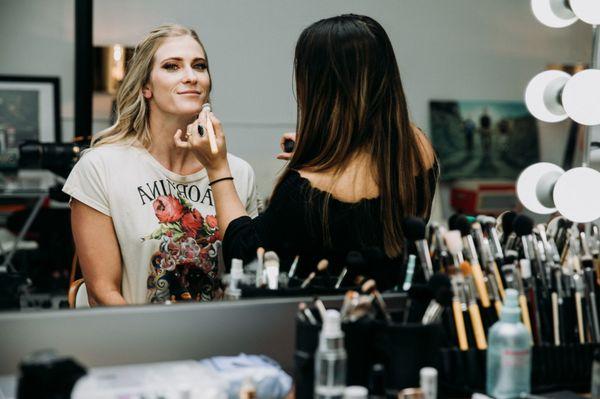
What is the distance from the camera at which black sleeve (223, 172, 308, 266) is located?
1.00 m

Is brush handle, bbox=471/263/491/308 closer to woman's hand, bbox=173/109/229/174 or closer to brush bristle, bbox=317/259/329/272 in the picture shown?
brush bristle, bbox=317/259/329/272

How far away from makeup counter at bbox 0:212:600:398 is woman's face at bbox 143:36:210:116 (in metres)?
0.25

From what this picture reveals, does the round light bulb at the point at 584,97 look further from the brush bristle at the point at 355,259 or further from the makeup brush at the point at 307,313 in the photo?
the makeup brush at the point at 307,313

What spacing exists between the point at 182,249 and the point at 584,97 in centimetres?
75

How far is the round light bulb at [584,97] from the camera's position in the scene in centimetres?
127

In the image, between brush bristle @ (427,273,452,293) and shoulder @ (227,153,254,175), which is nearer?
brush bristle @ (427,273,452,293)

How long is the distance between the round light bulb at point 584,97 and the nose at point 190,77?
2.17 feet

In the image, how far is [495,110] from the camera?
5.03ft

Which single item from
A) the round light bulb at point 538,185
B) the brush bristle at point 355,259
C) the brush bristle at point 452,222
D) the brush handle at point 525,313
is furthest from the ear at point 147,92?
the round light bulb at point 538,185

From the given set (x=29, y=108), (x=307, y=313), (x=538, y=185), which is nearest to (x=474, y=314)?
(x=307, y=313)

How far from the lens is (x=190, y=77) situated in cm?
106

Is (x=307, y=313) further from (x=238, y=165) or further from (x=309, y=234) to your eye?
(x=238, y=165)

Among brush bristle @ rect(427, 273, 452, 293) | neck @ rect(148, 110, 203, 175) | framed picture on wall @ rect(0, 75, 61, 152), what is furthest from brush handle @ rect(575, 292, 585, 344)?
framed picture on wall @ rect(0, 75, 61, 152)

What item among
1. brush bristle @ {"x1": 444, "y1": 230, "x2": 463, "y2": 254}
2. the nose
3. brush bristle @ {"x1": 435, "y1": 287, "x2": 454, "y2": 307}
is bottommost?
brush bristle @ {"x1": 435, "y1": 287, "x2": 454, "y2": 307}
